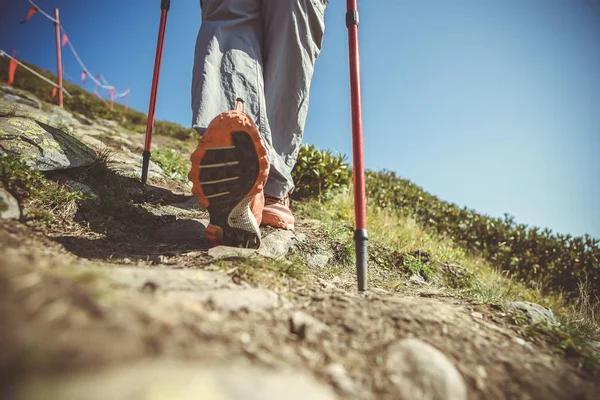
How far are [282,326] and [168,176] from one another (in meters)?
3.10

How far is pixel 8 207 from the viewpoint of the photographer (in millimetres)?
1362

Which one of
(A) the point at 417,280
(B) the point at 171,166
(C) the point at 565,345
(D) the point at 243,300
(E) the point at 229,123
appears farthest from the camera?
(B) the point at 171,166

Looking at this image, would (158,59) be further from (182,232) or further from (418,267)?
(418,267)

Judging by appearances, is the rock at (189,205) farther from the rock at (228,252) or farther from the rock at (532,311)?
the rock at (532,311)

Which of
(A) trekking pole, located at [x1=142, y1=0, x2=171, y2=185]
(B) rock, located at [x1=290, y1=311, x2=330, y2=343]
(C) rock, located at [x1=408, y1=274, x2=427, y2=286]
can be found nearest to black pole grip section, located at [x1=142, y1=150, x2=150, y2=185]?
(A) trekking pole, located at [x1=142, y1=0, x2=171, y2=185]

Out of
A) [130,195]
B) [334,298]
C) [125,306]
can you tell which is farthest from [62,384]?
[130,195]

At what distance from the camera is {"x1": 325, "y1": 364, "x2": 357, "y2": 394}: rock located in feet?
2.37

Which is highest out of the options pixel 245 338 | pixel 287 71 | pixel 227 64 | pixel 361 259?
pixel 287 71

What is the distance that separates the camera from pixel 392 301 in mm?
1214

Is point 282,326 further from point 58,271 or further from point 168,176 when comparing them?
point 168,176

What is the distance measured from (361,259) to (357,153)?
1.87 ft

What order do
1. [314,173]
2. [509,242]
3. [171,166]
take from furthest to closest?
[509,242] → [314,173] → [171,166]

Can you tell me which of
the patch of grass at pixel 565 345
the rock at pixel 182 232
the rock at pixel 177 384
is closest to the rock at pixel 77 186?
the rock at pixel 182 232

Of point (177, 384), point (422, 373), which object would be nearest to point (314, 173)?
point (422, 373)
